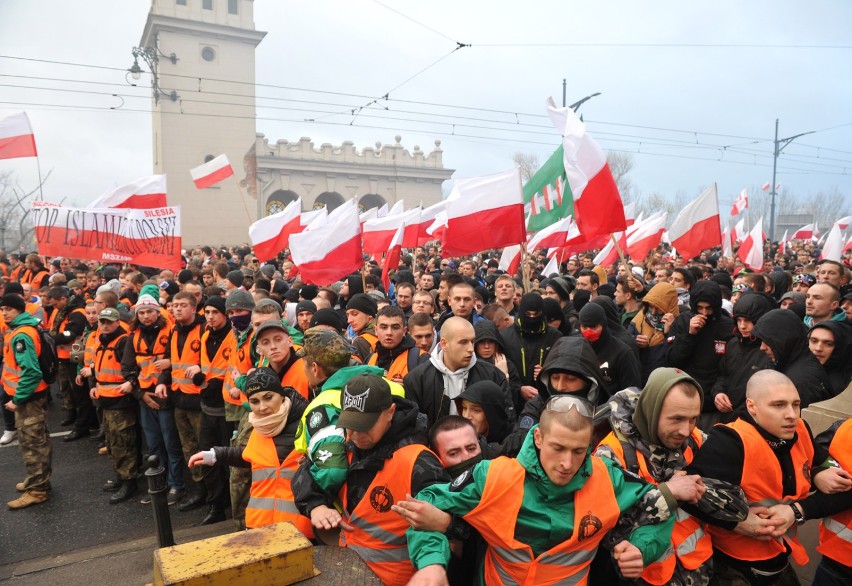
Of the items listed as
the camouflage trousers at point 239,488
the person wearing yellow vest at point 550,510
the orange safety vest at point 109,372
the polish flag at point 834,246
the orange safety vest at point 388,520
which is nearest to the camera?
the person wearing yellow vest at point 550,510

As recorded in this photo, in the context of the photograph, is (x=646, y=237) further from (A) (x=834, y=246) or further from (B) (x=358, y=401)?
(B) (x=358, y=401)

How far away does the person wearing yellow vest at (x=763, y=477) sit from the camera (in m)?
2.52

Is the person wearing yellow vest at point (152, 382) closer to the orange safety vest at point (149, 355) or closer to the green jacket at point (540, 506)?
the orange safety vest at point (149, 355)

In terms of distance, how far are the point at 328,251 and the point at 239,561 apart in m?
6.13

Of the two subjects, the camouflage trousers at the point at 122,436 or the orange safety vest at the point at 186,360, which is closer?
the orange safety vest at the point at 186,360

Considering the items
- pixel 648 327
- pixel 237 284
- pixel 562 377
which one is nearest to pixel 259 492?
pixel 562 377

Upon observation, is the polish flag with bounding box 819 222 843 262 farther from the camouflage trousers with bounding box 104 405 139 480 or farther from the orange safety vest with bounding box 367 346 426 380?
the camouflage trousers with bounding box 104 405 139 480

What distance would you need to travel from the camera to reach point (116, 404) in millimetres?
5848

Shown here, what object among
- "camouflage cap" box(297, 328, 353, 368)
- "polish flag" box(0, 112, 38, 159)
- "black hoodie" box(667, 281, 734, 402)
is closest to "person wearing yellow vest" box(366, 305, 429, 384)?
"camouflage cap" box(297, 328, 353, 368)

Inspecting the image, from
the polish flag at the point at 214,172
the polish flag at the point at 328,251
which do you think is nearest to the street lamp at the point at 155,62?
the polish flag at the point at 214,172

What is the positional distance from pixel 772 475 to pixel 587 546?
1017 mm

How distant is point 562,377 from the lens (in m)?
3.20

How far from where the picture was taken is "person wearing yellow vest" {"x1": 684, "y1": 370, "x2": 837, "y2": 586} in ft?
8.26

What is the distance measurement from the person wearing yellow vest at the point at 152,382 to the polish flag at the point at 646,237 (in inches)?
371
